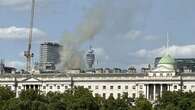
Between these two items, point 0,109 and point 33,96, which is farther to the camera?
point 33,96

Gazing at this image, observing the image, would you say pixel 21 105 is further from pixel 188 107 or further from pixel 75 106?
pixel 188 107

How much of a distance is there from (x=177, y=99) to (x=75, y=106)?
28657mm

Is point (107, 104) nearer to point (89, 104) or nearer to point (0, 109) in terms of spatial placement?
point (89, 104)

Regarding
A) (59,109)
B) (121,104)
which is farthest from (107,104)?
(59,109)

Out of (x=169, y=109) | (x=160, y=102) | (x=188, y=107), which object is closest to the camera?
(x=169, y=109)

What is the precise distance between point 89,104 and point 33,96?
23.7 m

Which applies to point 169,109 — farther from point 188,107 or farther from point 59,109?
point 59,109

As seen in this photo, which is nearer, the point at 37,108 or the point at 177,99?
the point at 37,108

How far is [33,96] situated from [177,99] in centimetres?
3622

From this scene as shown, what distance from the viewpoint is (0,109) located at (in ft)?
550

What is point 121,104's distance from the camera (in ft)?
577

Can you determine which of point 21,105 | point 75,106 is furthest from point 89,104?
point 21,105

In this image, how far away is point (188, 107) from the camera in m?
170

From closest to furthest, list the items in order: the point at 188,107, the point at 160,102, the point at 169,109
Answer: the point at 169,109
the point at 188,107
the point at 160,102
